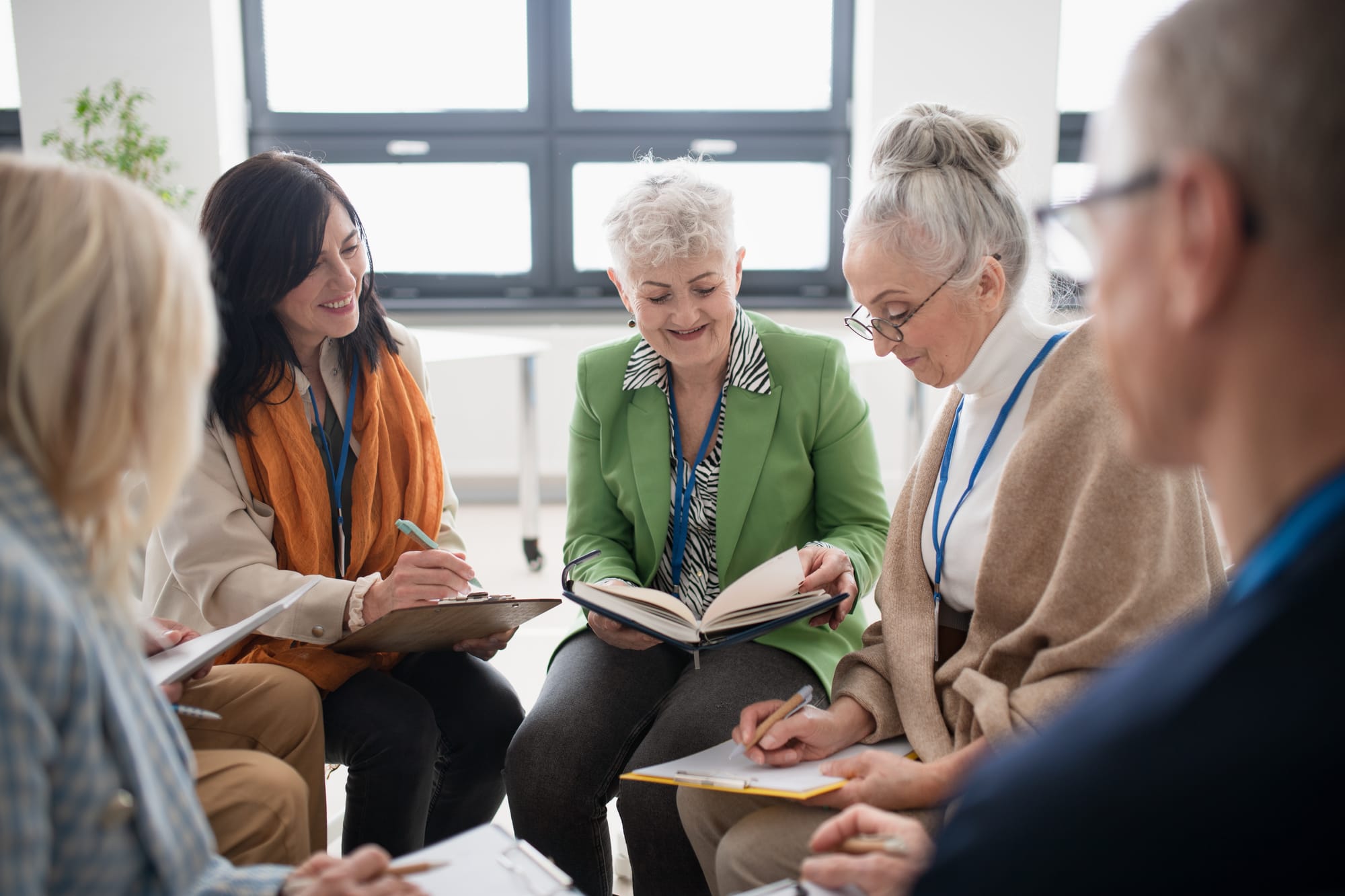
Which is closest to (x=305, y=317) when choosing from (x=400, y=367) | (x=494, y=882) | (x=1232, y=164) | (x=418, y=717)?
(x=400, y=367)

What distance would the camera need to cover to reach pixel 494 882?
A: 970mm

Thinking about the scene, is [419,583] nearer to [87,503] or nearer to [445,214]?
[87,503]

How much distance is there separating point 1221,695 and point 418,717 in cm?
136

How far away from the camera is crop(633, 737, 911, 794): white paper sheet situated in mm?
1238

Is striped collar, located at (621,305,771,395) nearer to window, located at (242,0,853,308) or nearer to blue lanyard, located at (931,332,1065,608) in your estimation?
blue lanyard, located at (931,332,1065,608)

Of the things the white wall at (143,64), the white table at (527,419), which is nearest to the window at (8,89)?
the white wall at (143,64)

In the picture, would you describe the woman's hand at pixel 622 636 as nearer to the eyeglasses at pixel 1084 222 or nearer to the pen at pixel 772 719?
the pen at pixel 772 719

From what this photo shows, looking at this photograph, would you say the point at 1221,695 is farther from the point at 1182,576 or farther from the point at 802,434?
the point at 802,434

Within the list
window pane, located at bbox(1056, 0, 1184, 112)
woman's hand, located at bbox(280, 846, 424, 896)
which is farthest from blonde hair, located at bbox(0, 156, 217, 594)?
window pane, located at bbox(1056, 0, 1184, 112)

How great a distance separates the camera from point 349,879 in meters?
0.92

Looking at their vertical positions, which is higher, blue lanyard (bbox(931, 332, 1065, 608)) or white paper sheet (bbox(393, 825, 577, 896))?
blue lanyard (bbox(931, 332, 1065, 608))

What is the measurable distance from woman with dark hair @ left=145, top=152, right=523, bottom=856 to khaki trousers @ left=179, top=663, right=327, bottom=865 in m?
0.11

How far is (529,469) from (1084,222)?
3.42 metres

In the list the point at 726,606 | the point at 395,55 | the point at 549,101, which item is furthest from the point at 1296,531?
the point at 395,55
